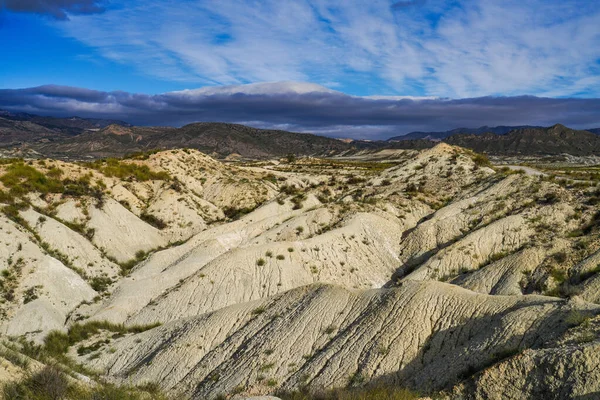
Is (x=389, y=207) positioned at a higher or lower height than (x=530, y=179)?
lower

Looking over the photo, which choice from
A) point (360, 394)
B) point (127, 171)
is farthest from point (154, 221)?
point (360, 394)

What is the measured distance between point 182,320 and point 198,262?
872cm

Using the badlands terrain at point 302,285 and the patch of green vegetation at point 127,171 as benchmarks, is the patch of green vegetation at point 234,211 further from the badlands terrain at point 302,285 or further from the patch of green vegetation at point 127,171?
the patch of green vegetation at point 127,171

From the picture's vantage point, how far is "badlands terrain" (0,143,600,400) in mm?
11930

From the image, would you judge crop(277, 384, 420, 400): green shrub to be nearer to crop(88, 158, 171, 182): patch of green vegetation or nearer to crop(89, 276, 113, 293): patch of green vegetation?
crop(89, 276, 113, 293): patch of green vegetation

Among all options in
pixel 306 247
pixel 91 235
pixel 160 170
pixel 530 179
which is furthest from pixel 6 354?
pixel 160 170

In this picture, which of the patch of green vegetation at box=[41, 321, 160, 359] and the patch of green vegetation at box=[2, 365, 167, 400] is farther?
the patch of green vegetation at box=[41, 321, 160, 359]

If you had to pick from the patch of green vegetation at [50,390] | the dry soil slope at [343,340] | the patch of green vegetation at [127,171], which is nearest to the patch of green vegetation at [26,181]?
the patch of green vegetation at [127,171]

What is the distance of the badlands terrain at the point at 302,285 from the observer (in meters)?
11.9

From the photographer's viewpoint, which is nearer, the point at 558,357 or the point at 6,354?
the point at 558,357

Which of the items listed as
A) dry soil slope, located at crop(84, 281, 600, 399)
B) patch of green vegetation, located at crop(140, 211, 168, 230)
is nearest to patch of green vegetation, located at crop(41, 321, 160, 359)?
dry soil slope, located at crop(84, 281, 600, 399)

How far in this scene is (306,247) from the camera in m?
28.9

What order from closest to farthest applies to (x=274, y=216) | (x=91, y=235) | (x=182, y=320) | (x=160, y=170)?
(x=182, y=320), (x=91, y=235), (x=274, y=216), (x=160, y=170)

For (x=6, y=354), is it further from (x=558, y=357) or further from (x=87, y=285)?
(x=87, y=285)
